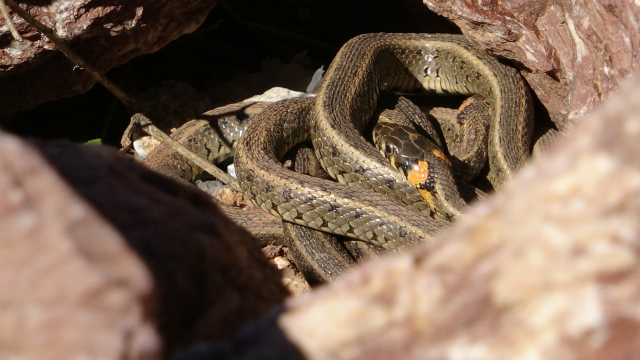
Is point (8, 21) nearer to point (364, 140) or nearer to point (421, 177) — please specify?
point (364, 140)

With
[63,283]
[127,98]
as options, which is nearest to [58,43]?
[127,98]

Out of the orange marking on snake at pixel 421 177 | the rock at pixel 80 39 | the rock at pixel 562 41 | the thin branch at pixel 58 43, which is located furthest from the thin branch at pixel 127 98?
the rock at pixel 562 41

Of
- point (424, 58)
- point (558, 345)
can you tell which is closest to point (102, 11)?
point (424, 58)

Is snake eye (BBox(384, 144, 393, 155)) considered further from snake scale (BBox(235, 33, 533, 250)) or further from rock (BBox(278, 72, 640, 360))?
rock (BBox(278, 72, 640, 360))

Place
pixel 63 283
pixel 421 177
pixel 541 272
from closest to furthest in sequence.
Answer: pixel 541 272, pixel 63 283, pixel 421 177

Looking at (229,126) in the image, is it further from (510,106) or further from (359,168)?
(510,106)
